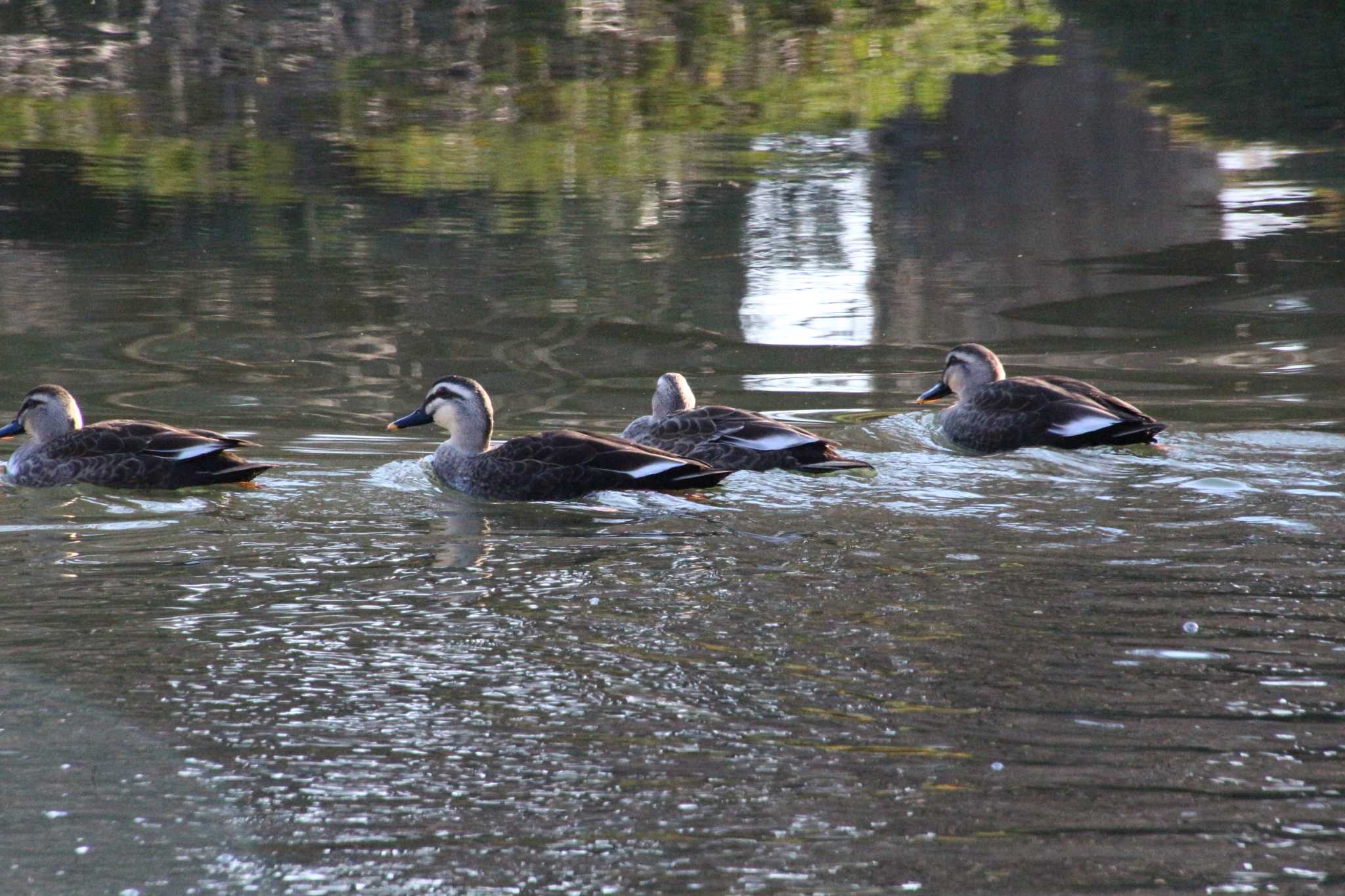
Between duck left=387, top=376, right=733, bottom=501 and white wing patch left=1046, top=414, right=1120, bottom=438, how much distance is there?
203 centimetres

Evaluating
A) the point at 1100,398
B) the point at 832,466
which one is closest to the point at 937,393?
the point at 1100,398

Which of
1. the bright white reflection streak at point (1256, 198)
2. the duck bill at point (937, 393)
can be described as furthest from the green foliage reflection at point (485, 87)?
the duck bill at point (937, 393)

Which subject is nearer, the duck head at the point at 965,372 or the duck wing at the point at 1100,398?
the duck wing at the point at 1100,398

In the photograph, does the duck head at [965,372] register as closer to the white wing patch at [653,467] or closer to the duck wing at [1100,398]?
the duck wing at [1100,398]

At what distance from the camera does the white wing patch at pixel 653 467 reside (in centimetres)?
940

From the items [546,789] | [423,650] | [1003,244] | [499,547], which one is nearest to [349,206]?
[1003,244]

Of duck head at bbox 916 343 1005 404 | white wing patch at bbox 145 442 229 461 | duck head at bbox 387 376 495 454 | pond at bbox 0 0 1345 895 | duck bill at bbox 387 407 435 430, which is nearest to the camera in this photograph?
pond at bbox 0 0 1345 895

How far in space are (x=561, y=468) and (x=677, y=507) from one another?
72 cm

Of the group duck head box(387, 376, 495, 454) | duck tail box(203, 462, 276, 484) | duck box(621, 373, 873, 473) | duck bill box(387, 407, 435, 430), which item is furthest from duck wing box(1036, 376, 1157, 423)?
duck tail box(203, 462, 276, 484)

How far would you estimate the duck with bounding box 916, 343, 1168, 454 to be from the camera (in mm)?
9984

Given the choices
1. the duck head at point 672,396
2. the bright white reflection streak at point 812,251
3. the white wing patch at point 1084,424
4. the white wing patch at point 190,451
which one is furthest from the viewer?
the bright white reflection streak at point 812,251

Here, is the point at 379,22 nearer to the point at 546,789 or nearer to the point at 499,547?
the point at 499,547

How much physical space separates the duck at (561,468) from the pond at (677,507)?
0.54 feet

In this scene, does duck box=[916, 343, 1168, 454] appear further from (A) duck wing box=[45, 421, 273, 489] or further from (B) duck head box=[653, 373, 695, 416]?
(A) duck wing box=[45, 421, 273, 489]
